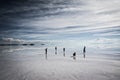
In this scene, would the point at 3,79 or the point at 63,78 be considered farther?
the point at 63,78

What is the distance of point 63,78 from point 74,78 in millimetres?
1143

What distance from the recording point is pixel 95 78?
52.9ft

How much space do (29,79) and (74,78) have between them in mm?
4589

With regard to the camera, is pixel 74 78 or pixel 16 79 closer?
pixel 16 79

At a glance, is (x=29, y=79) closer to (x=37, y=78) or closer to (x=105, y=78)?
(x=37, y=78)

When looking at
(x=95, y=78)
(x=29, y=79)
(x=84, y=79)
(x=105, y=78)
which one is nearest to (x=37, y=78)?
(x=29, y=79)

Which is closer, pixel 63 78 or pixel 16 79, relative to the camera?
pixel 16 79

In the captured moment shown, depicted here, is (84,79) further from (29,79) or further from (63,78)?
(29,79)

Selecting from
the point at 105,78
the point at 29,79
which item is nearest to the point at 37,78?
the point at 29,79

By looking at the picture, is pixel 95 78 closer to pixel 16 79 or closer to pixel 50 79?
pixel 50 79

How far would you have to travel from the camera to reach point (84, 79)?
15.5 m

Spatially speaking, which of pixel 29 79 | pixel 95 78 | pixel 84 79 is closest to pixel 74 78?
pixel 84 79

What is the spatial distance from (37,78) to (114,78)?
8033 mm

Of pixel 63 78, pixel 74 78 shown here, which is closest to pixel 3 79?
pixel 63 78
